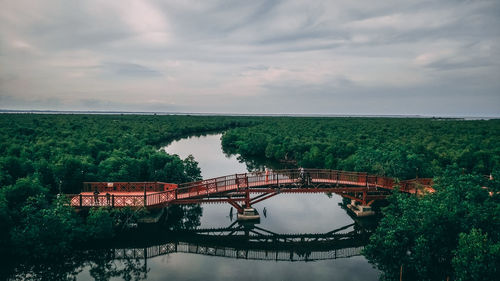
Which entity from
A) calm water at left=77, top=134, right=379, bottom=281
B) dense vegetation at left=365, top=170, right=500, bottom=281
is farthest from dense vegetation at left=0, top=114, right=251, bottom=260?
dense vegetation at left=365, top=170, right=500, bottom=281

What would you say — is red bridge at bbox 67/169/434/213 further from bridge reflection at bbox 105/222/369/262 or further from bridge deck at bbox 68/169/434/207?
bridge reflection at bbox 105/222/369/262

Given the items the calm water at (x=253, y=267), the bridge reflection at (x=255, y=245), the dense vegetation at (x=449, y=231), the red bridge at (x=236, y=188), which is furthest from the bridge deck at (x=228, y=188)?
the dense vegetation at (x=449, y=231)

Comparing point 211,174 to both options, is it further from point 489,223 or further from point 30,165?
point 489,223

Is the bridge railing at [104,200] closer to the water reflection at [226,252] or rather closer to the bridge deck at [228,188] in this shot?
the bridge deck at [228,188]

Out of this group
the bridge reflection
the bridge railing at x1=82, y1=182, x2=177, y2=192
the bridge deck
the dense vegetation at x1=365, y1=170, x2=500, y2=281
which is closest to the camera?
the dense vegetation at x1=365, y1=170, x2=500, y2=281

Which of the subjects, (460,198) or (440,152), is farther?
(440,152)

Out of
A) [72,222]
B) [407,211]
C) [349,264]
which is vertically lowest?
[349,264]

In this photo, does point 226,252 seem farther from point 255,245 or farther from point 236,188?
point 236,188

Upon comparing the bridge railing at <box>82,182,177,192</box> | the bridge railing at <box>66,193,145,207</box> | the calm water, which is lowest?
the calm water

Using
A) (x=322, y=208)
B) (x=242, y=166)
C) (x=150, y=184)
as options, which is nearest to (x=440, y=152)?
(x=322, y=208)
